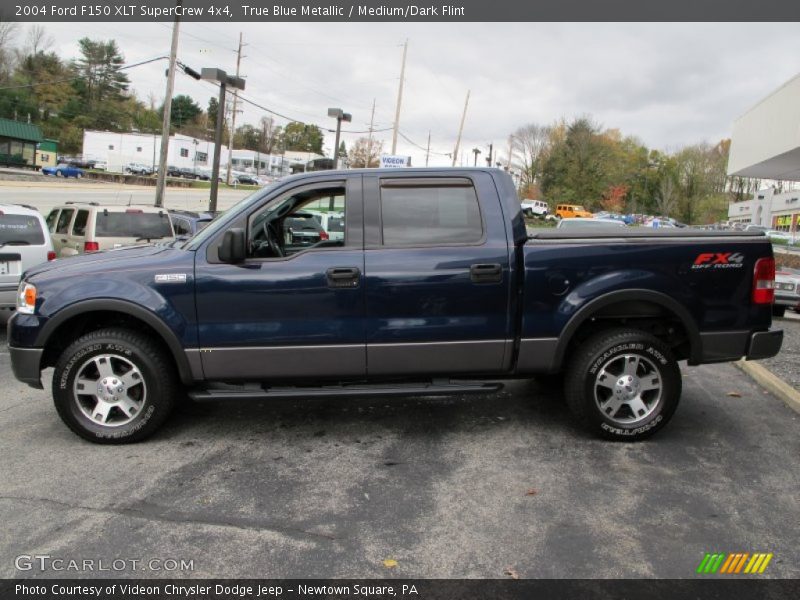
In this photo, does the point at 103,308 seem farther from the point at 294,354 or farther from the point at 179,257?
the point at 294,354

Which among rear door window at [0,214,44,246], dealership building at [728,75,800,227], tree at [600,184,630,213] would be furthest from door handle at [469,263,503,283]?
tree at [600,184,630,213]

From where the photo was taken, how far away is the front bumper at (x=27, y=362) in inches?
172

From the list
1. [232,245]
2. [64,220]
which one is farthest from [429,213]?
[64,220]

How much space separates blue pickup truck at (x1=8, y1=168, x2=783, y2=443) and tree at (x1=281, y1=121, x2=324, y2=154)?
134314 mm

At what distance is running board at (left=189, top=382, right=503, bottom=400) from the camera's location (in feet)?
14.4

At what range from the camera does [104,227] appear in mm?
9664

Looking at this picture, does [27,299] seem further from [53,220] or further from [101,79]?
[101,79]

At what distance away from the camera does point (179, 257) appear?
14.4 ft

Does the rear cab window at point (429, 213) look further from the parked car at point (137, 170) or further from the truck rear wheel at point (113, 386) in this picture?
the parked car at point (137, 170)

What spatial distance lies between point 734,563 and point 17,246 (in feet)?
27.0

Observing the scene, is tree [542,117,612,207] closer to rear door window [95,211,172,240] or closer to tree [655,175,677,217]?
tree [655,175,677,217]

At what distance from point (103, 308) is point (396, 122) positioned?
118 ft

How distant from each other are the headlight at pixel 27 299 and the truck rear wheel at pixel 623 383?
4.00 m

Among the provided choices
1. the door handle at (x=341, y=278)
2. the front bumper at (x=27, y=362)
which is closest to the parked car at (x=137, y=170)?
the front bumper at (x=27, y=362)
